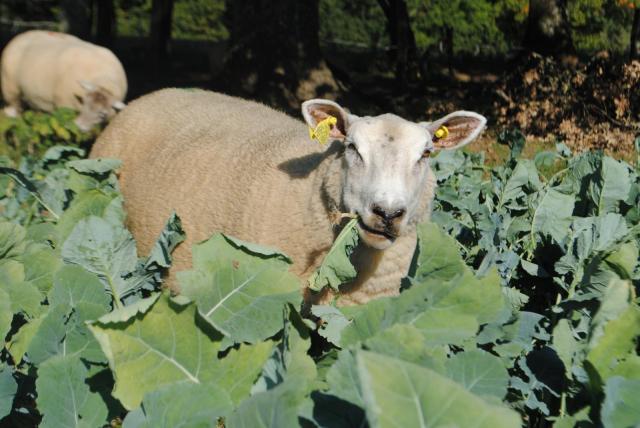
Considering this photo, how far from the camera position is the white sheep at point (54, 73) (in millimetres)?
12648

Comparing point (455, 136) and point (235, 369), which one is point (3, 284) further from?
point (455, 136)

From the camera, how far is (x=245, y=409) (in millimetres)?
1717

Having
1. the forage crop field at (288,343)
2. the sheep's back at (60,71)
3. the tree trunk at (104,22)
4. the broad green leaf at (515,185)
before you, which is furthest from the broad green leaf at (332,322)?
the tree trunk at (104,22)

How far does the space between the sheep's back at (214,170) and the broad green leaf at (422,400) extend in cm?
281

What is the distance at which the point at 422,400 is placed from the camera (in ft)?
4.82

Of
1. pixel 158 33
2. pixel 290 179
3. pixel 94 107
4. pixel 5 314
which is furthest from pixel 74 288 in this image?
pixel 158 33

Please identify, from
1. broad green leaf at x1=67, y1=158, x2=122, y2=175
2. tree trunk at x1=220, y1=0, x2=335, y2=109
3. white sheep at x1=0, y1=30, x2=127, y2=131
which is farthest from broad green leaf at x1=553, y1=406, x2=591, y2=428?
tree trunk at x1=220, y1=0, x2=335, y2=109

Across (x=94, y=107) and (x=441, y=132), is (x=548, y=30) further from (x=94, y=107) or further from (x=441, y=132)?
(x=441, y=132)

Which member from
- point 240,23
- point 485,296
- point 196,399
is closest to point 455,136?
point 485,296

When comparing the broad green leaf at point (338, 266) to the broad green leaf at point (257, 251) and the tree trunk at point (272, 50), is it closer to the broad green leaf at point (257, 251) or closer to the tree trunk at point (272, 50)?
the broad green leaf at point (257, 251)

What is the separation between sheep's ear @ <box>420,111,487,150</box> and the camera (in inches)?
183

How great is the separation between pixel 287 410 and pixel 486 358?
1.62 ft

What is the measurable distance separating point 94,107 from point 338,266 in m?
7.83

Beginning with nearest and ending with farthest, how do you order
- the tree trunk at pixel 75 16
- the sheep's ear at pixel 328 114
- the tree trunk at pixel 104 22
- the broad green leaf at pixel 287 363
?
1. the broad green leaf at pixel 287 363
2. the sheep's ear at pixel 328 114
3. the tree trunk at pixel 75 16
4. the tree trunk at pixel 104 22
